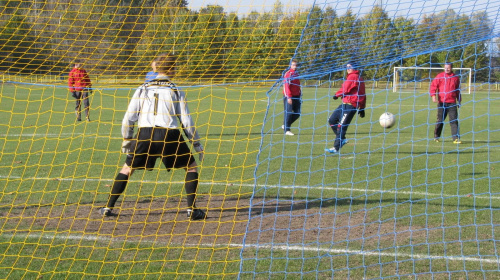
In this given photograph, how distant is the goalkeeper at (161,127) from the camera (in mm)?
5375

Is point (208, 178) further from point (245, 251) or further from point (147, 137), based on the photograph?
Result: point (245, 251)

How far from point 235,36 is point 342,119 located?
3674 millimetres

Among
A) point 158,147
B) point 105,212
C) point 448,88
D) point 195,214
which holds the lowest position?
point 105,212

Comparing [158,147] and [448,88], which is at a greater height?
[448,88]

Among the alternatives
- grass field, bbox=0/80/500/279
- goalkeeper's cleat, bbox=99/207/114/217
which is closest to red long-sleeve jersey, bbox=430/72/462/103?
grass field, bbox=0/80/500/279

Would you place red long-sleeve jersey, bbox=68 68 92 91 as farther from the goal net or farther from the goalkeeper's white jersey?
the goalkeeper's white jersey

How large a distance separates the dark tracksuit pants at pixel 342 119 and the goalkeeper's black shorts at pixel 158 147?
4199mm

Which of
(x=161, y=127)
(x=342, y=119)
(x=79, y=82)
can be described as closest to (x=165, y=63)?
(x=161, y=127)

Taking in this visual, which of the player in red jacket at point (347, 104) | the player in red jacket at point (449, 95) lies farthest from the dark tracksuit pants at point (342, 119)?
the player in red jacket at point (449, 95)

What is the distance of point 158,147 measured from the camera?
17.6 ft

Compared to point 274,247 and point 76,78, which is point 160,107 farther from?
point 274,247

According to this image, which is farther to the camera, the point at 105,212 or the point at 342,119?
the point at 342,119

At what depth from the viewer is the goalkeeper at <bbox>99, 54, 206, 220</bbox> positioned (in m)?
5.38

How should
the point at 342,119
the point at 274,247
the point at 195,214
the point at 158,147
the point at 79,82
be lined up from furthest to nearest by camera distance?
the point at 342,119 < the point at 79,82 < the point at 195,214 < the point at 158,147 < the point at 274,247
